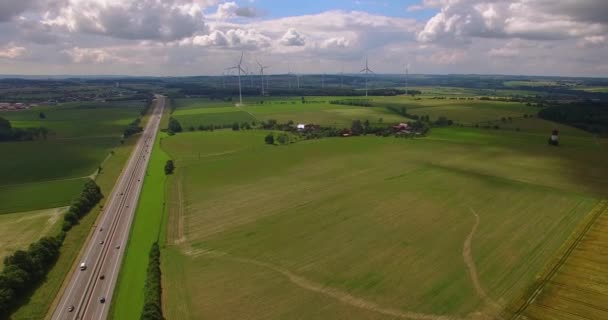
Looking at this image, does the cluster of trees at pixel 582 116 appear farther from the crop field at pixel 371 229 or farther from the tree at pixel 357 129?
the tree at pixel 357 129

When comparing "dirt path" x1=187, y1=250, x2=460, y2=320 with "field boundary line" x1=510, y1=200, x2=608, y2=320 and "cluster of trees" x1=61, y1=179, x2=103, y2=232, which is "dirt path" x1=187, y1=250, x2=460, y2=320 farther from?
"cluster of trees" x1=61, y1=179, x2=103, y2=232

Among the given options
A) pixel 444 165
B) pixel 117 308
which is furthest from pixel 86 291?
pixel 444 165

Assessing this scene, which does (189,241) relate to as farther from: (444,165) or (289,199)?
(444,165)

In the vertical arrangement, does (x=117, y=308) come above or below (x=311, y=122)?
below

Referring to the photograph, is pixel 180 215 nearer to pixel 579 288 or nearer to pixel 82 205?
pixel 82 205

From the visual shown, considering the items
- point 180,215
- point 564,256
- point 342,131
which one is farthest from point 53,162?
point 564,256
